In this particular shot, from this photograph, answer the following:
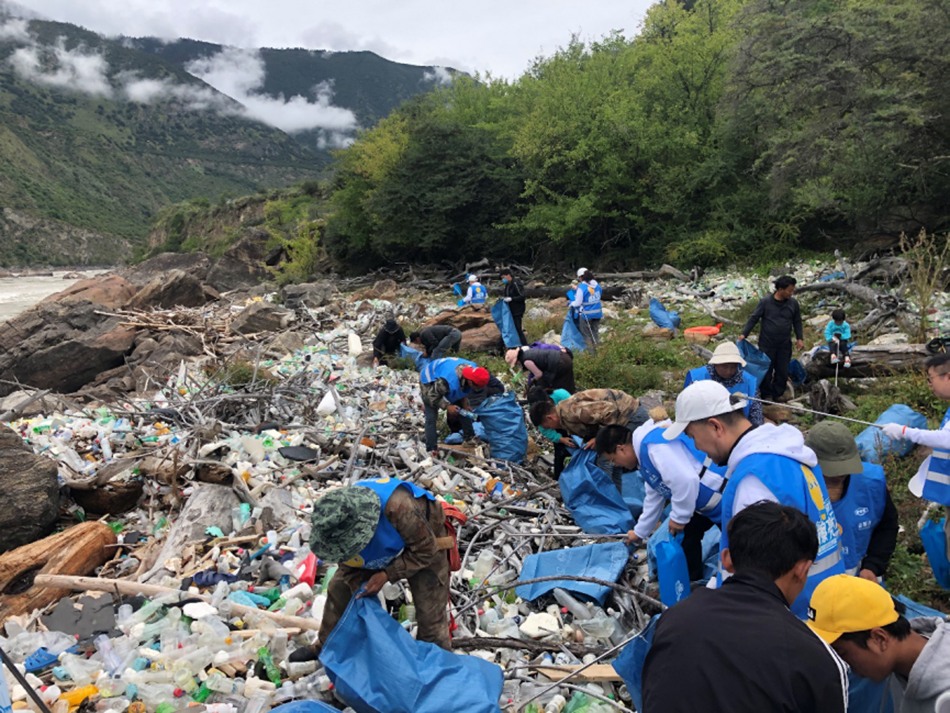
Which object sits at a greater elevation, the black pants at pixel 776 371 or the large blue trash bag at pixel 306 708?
the black pants at pixel 776 371

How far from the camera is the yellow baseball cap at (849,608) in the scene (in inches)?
59.6

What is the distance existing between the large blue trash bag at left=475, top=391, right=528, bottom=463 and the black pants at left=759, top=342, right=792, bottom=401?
8.69 ft

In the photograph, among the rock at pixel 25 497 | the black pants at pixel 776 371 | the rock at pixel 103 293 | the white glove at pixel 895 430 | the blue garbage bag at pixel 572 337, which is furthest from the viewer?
the rock at pixel 103 293

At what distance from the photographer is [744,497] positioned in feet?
6.30

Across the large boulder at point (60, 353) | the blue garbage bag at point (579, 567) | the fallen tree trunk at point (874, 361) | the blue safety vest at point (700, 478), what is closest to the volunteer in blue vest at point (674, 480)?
the blue safety vest at point (700, 478)

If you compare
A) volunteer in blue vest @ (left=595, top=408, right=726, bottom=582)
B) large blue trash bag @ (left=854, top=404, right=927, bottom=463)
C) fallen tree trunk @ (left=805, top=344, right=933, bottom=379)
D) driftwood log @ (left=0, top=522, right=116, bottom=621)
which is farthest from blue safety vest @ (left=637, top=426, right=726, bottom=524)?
fallen tree trunk @ (left=805, top=344, right=933, bottom=379)

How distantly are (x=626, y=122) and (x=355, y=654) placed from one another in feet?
59.2

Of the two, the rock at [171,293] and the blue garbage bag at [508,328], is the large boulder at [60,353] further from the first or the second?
the blue garbage bag at [508,328]

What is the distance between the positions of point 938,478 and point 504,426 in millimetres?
3137

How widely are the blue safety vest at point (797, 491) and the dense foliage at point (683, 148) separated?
35.6 ft

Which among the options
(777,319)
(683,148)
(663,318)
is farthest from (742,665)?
(683,148)

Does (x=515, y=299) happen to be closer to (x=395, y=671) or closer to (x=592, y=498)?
(x=592, y=498)

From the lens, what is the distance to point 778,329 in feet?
18.4

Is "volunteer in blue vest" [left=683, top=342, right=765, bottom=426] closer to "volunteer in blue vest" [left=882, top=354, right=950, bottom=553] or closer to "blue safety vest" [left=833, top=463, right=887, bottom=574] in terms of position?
"volunteer in blue vest" [left=882, top=354, right=950, bottom=553]
